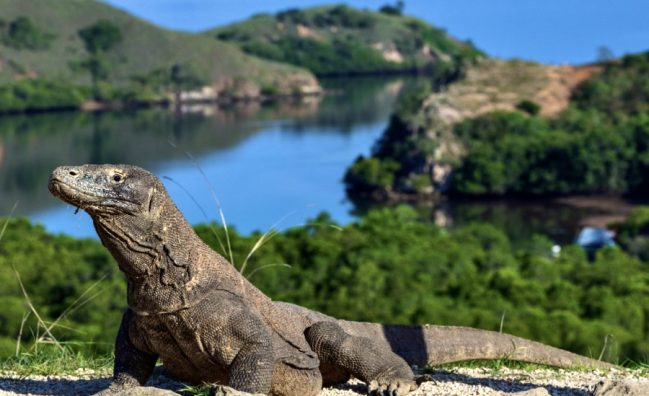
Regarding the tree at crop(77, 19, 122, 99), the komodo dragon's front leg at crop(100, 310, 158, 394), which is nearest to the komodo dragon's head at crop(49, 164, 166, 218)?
the komodo dragon's front leg at crop(100, 310, 158, 394)

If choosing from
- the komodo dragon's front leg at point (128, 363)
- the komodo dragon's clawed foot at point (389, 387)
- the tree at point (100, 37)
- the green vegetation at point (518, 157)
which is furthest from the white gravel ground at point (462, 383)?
the tree at point (100, 37)

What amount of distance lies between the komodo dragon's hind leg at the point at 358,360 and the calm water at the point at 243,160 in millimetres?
35615

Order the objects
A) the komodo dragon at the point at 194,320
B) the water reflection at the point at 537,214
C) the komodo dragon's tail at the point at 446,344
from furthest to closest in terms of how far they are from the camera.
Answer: the water reflection at the point at 537,214 < the komodo dragon's tail at the point at 446,344 < the komodo dragon at the point at 194,320

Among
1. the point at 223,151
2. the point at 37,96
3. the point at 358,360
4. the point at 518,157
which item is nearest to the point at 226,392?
the point at 358,360

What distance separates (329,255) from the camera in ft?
111

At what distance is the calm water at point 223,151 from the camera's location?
217ft

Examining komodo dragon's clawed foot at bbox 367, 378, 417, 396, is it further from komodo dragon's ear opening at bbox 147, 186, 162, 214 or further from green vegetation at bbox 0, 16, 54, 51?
green vegetation at bbox 0, 16, 54, 51

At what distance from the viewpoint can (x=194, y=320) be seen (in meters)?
5.20

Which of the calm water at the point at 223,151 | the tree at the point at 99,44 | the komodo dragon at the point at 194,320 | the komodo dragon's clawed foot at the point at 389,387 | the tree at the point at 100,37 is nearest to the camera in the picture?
the komodo dragon at the point at 194,320

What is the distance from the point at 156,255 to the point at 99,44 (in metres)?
158

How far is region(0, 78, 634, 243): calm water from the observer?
66.9 m

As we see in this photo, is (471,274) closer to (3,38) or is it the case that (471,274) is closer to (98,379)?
(98,379)

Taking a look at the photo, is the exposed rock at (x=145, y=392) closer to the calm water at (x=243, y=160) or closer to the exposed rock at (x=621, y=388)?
the exposed rock at (x=621, y=388)

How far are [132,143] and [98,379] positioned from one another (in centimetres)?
9452
